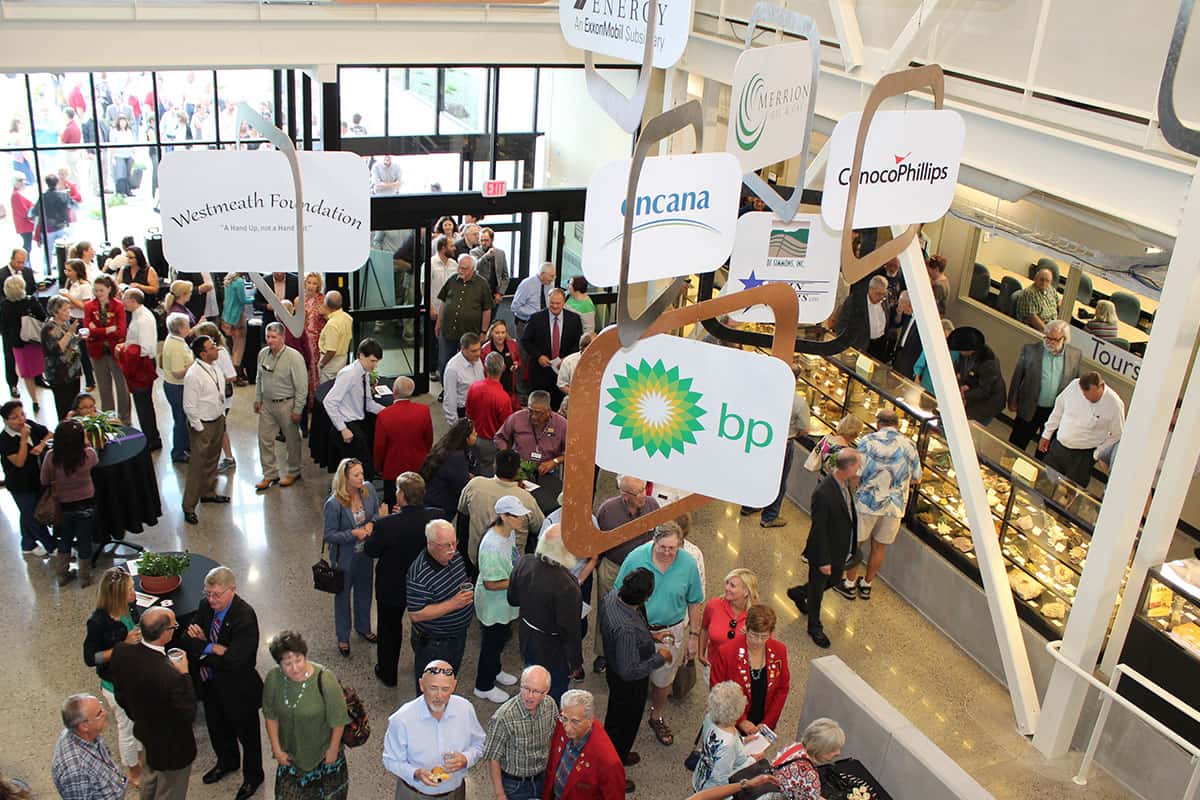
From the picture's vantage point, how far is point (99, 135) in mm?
13070

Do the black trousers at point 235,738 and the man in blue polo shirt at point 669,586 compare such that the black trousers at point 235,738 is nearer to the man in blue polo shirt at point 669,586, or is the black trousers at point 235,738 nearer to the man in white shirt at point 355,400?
the man in blue polo shirt at point 669,586

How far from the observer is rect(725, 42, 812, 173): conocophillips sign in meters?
4.90

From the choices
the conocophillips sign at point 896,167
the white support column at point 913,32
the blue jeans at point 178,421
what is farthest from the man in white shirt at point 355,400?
the conocophillips sign at point 896,167

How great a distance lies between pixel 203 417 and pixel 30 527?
1.40m

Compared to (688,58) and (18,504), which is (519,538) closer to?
(18,504)

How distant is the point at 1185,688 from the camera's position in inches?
265

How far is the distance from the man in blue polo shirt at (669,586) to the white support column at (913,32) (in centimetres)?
351

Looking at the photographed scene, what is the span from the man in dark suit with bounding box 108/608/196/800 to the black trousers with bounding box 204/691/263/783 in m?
0.38

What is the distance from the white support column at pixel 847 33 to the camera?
8234 mm

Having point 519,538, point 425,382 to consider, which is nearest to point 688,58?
point 425,382

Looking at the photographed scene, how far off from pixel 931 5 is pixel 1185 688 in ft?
14.4

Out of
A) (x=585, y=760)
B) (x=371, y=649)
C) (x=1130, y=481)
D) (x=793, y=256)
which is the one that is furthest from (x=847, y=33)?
(x=585, y=760)

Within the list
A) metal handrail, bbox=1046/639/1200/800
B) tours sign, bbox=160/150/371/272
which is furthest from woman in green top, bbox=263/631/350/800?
metal handrail, bbox=1046/639/1200/800

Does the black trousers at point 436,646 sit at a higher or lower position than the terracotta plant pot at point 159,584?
lower
